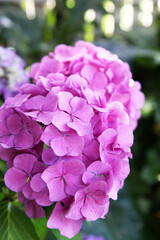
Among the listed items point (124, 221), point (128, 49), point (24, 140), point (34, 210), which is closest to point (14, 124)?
point (24, 140)

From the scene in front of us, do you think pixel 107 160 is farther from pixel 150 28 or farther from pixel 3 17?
pixel 150 28

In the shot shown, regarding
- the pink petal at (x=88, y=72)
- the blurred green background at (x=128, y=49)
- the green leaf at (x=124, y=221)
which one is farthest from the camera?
the blurred green background at (x=128, y=49)

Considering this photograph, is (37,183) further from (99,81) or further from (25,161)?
(99,81)

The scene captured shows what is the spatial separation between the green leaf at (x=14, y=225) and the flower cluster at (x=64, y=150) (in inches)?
1.6

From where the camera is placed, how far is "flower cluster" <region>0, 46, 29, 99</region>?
0.78 m

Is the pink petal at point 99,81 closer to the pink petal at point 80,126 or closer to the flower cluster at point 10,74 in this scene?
the pink petal at point 80,126

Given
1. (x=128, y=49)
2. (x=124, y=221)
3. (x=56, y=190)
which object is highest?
(x=56, y=190)

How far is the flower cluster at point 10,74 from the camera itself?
2.57 ft

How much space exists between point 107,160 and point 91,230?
0.83m

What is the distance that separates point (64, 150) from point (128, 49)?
146 cm

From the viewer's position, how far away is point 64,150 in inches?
16.3

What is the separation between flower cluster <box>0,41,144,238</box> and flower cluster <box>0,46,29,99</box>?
0.33 metres

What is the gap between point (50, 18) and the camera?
2457mm

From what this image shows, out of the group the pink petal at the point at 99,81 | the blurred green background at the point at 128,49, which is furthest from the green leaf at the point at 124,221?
the pink petal at the point at 99,81
